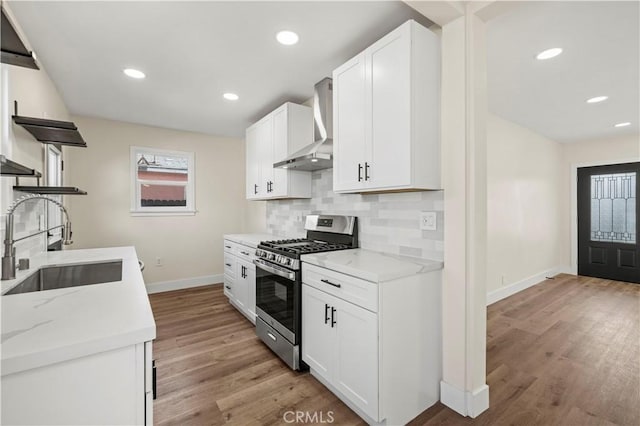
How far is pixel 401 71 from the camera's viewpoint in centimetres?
185

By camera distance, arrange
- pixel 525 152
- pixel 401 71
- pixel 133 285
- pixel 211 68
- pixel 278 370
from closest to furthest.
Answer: pixel 133 285
pixel 401 71
pixel 278 370
pixel 211 68
pixel 525 152

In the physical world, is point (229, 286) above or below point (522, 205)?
below

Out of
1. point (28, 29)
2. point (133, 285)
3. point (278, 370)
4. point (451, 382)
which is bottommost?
point (278, 370)

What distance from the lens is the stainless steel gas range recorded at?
228cm

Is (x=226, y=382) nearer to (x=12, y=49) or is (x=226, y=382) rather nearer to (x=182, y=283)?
(x=12, y=49)

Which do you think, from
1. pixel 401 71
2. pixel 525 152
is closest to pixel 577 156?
pixel 525 152

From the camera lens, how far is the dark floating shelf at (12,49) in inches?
40.3

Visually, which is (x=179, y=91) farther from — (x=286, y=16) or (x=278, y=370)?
(x=278, y=370)

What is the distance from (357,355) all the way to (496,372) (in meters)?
1.38

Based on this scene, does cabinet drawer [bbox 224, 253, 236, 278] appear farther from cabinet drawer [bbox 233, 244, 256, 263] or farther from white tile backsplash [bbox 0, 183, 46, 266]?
white tile backsplash [bbox 0, 183, 46, 266]

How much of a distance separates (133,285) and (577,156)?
23.6 ft

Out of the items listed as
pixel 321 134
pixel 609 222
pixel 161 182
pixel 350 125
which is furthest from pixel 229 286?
pixel 609 222

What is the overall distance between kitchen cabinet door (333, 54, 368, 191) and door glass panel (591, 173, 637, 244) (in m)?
5.64

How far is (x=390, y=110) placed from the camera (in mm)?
1929
